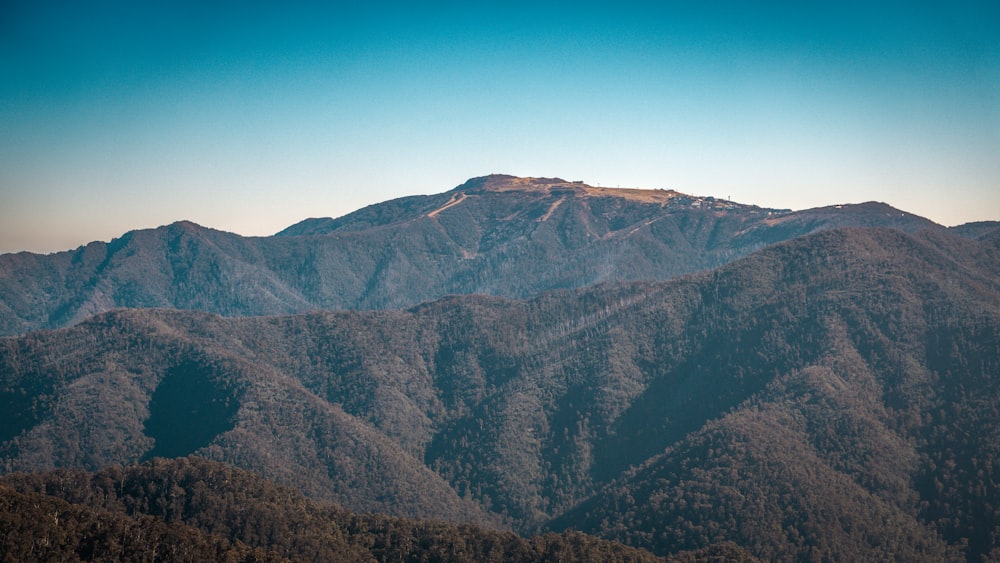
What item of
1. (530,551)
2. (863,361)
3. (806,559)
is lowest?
(806,559)

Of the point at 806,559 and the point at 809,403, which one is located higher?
the point at 809,403

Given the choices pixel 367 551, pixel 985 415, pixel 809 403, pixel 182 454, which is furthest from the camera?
pixel 182 454

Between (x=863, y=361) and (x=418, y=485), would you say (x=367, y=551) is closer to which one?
(x=418, y=485)

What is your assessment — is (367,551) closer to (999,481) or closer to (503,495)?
(503,495)

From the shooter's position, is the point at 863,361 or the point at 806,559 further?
the point at 863,361

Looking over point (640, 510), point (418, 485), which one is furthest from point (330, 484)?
point (640, 510)

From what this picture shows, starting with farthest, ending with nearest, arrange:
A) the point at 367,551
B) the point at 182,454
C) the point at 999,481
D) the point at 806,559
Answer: the point at 182,454 < the point at 999,481 < the point at 806,559 < the point at 367,551

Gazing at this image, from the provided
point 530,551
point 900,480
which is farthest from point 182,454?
point 900,480
